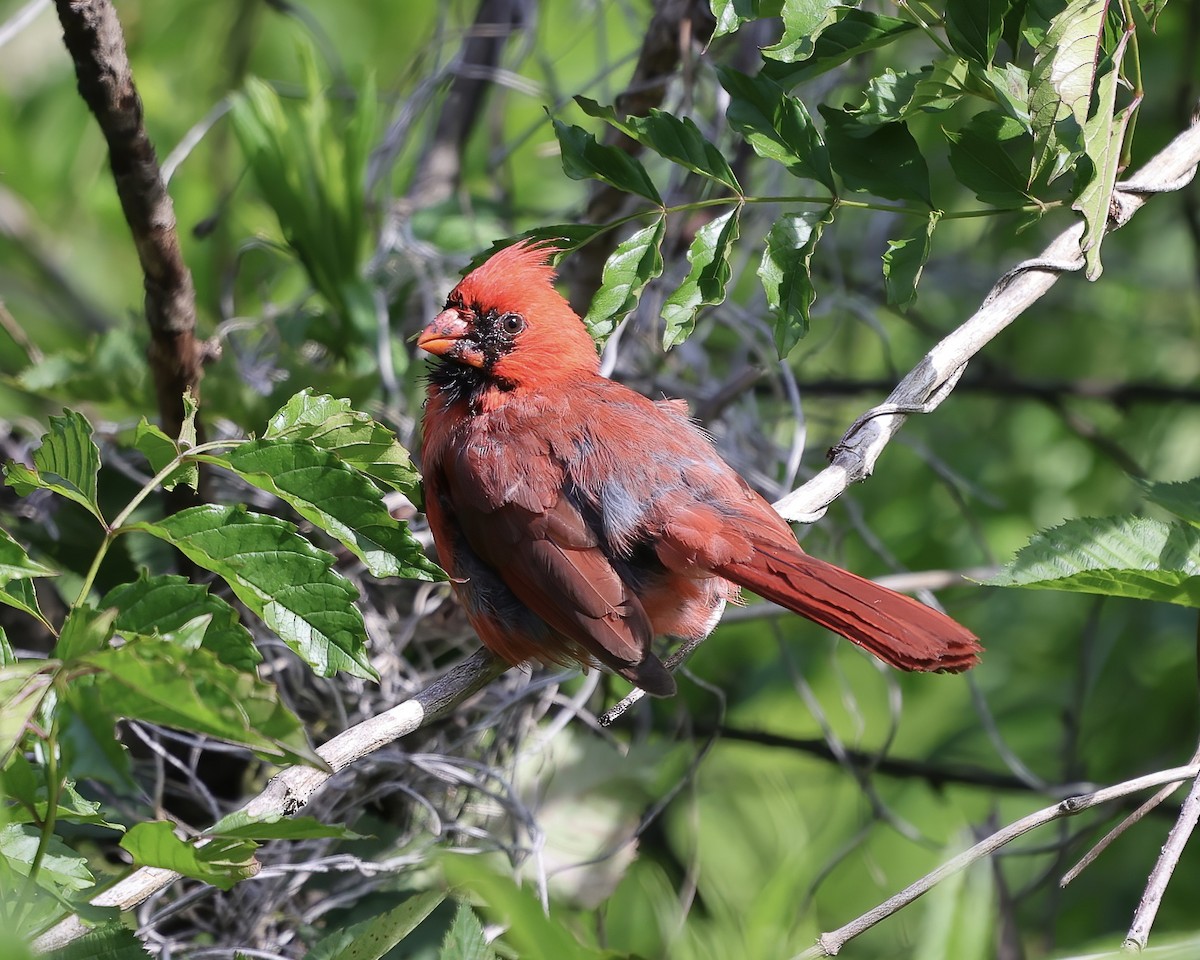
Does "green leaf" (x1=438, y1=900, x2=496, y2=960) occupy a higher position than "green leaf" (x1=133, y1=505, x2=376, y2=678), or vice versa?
"green leaf" (x1=133, y1=505, x2=376, y2=678)

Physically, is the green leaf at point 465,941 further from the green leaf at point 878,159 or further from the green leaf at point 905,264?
the green leaf at point 878,159

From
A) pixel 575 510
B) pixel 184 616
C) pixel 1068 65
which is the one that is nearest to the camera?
pixel 184 616

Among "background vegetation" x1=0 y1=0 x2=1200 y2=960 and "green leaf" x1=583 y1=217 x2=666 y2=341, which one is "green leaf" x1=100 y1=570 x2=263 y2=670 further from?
"green leaf" x1=583 y1=217 x2=666 y2=341

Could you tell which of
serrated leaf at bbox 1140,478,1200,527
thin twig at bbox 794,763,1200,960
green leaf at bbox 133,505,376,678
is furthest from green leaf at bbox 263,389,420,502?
serrated leaf at bbox 1140,478,1200,527

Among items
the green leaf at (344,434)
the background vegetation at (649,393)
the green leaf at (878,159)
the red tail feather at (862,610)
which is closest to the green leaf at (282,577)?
the background vegetation at (649,393)

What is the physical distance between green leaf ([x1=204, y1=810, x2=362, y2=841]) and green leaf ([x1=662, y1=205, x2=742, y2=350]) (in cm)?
82

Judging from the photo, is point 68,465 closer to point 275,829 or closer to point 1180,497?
point 275,829

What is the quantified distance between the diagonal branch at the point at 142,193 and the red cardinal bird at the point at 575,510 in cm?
49

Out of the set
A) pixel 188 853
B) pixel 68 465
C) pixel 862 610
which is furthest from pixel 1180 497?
pixel 68 465

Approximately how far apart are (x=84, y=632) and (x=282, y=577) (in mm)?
303

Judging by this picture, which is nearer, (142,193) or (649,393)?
(142,193)

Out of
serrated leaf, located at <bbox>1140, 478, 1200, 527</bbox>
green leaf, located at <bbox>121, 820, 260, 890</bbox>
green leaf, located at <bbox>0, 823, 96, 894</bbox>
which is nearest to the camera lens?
green leaf, located at <bbox>121, 820, 260, 890</bbox>

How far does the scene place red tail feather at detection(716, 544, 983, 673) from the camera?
184 cm

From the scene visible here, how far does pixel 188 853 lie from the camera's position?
1244 mm
